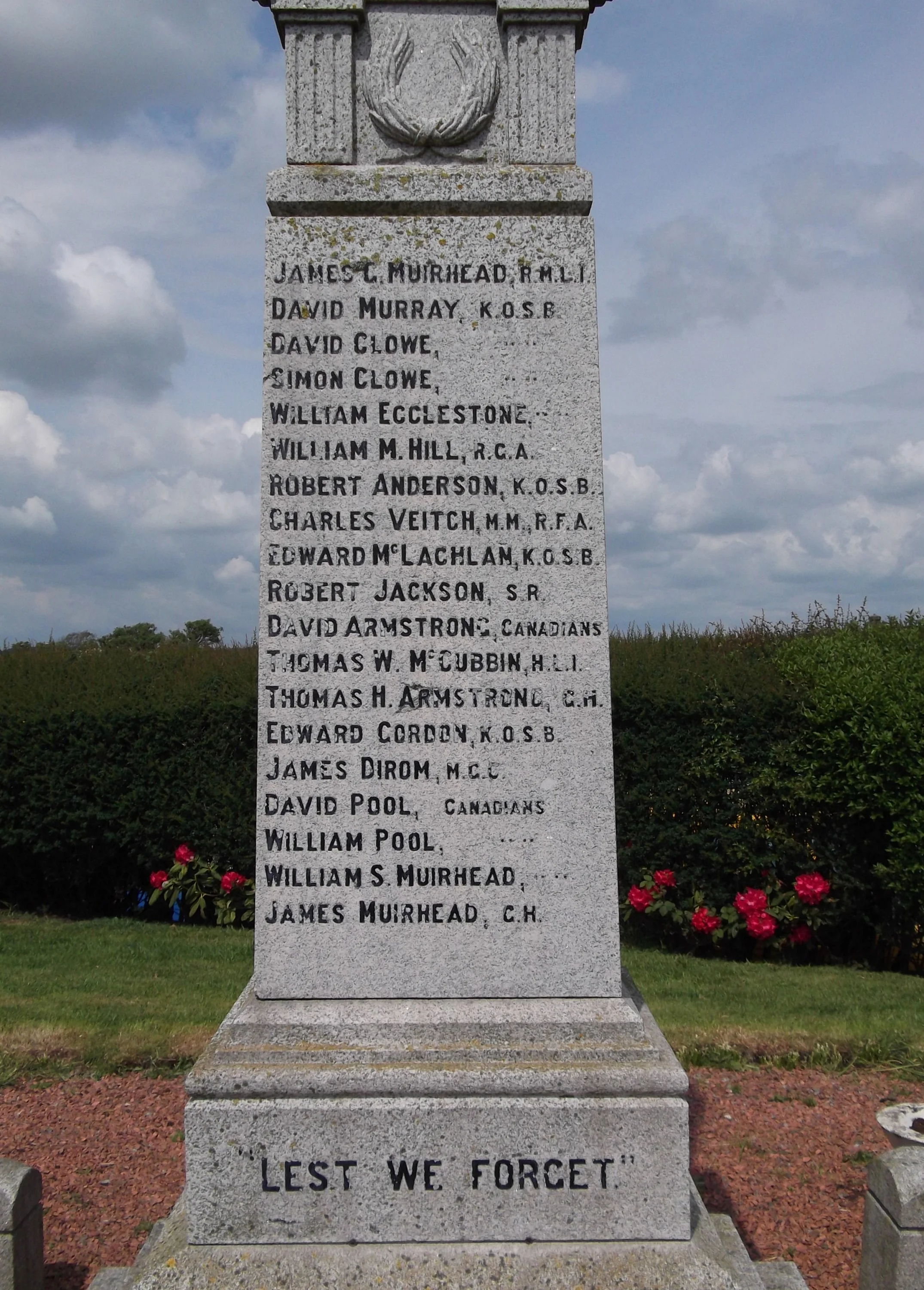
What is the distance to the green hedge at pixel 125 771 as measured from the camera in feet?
30.9

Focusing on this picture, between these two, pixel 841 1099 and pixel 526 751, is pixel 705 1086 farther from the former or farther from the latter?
pixel 526 751

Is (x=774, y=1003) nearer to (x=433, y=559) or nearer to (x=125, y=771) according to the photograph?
(x=433, y=559)

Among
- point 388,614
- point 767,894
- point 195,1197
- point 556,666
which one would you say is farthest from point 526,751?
point 767,894

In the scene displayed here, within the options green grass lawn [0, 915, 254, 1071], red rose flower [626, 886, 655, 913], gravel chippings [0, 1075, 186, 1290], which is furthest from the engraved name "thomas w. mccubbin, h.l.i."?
red rose flower [626, 886, 655, 913]

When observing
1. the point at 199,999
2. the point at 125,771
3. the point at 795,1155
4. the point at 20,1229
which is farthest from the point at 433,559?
the point at 125,771

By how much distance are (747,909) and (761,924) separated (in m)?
0.16

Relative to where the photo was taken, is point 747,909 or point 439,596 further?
point 747,909

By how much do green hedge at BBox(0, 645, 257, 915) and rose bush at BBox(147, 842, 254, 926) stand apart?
15 cm

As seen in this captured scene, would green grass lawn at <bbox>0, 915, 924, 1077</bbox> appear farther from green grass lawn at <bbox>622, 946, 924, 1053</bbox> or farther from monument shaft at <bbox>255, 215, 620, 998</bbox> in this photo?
monument shaft at <bbox>255, 215, 620, 998</bbox>

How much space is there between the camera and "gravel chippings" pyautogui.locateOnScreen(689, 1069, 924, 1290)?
3.96 meters

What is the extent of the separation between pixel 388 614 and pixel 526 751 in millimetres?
628

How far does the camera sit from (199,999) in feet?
22.2

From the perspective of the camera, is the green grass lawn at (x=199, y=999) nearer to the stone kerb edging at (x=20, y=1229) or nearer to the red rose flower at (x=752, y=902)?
the red rose flower at (x=752, y=902)

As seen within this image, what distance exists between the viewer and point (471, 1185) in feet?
9.85
